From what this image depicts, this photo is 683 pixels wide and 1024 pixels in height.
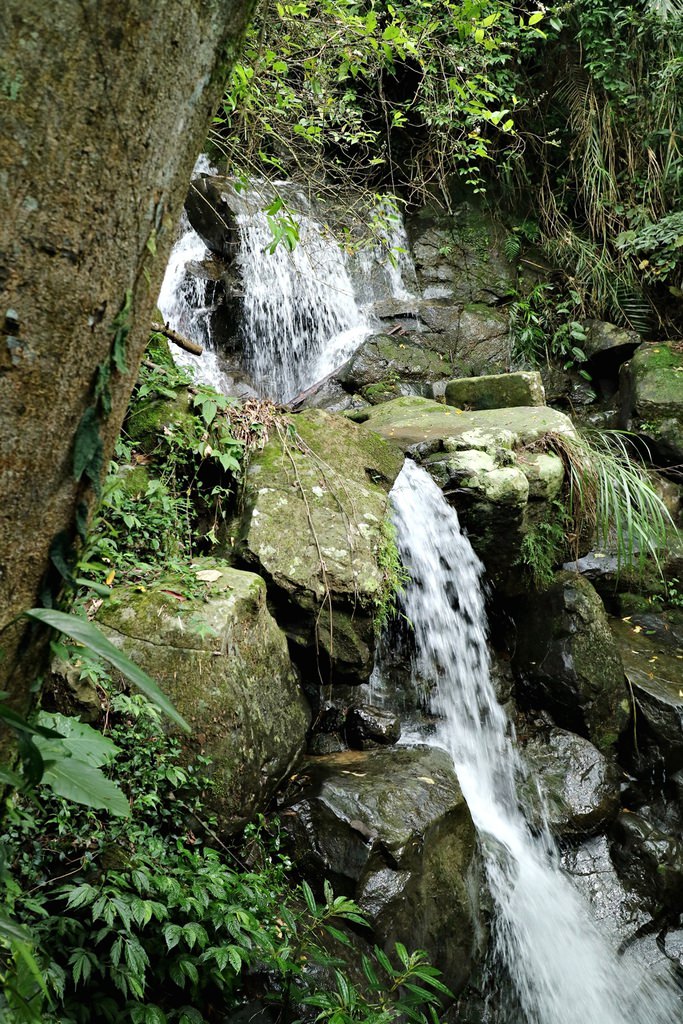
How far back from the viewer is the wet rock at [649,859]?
401cm

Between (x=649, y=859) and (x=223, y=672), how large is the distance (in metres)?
2.98

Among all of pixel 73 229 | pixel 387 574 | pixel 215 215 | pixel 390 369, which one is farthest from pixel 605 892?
pixel 215 215

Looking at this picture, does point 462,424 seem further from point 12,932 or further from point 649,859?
point 12,932

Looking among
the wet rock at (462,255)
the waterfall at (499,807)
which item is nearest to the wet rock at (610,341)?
the wet rock at (462,255)

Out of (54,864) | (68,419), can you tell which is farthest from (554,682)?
(68,419)

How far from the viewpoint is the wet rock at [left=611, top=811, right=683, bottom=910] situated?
4.01 meters

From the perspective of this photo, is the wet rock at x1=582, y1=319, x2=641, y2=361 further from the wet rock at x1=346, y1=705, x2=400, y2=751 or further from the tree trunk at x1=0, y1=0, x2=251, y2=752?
the tree trunk at x1=0, y1=0, x2=251, y2=752

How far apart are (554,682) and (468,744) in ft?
2.93

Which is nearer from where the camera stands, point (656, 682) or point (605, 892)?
point (605, 892)

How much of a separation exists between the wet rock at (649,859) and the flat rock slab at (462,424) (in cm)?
255

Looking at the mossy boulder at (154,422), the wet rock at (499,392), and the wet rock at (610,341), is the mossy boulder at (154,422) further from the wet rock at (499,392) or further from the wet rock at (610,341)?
the wet rock at (610,341)

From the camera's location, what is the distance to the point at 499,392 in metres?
6.20

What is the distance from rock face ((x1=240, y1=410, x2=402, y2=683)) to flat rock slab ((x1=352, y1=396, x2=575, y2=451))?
0.89 metres

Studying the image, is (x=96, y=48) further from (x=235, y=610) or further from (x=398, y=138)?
(x=398, y=138)
